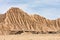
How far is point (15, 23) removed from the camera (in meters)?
148

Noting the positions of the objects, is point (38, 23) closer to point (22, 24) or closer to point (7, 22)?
point (22, 24)

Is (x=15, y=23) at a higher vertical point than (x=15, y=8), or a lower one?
lower

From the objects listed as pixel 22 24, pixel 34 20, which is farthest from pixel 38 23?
pixel 22 24

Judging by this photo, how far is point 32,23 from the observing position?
502ft

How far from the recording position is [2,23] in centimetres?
13350

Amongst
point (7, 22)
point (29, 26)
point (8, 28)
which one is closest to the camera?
point (8, 28)

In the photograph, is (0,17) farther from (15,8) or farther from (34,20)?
(34,20)

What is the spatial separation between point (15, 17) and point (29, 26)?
12460 millimetres

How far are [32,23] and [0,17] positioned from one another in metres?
24.8

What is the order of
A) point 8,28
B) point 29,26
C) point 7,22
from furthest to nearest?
1. point 29,26
2. point 7,22
3. point 8,28

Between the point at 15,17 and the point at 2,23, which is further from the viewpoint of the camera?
the point at 15,17

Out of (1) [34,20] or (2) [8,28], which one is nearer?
(2) [8,28]

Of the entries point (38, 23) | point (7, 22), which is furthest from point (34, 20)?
point (7, 22)

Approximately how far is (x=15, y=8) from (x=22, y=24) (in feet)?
43.8
